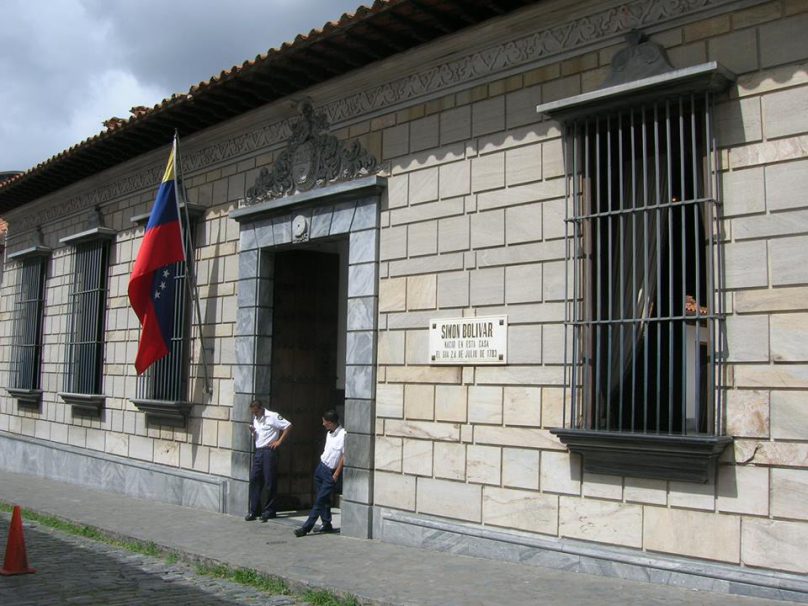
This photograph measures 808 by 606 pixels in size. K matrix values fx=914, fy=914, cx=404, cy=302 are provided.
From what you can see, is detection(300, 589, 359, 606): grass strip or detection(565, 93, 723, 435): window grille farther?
detection(565, 93, 723, 435): window grille

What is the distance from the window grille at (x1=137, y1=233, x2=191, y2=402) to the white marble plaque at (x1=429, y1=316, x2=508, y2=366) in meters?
4.70

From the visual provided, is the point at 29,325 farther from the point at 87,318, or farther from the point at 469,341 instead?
the point at 469,341

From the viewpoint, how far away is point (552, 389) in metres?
7.92

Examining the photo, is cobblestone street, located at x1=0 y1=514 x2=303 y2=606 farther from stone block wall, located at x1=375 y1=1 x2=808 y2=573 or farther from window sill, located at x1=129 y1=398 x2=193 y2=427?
window sill, located at x1=129 y1=398 x2=193 y2=427

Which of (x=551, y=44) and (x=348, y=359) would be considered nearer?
(x=551, y=44)

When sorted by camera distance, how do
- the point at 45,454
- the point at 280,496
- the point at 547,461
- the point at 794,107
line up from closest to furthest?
the point at 794,107
the point at 547,461
the point at 280,496
the point at 45,454

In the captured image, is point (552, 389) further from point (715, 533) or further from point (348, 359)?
point (348, 359)

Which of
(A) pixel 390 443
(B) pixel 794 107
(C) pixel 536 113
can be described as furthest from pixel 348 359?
(B) pixel 794 107

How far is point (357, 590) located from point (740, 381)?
3288 mm

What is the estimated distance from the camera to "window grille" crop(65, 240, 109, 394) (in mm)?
14852

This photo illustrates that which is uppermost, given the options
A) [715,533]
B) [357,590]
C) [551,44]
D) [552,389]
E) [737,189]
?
[551,44]

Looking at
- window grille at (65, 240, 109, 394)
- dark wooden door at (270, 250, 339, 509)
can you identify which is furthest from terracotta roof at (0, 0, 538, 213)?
dark wooden door at (270, 250, 339, 509)

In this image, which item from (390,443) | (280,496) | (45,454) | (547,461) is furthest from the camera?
(45,454)

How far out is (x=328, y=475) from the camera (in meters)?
9.80
